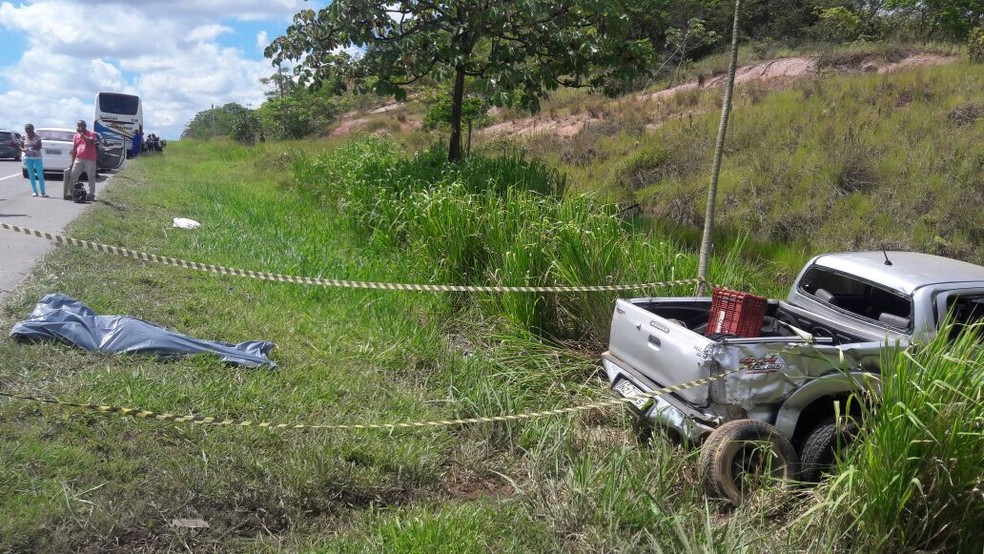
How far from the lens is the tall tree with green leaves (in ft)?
38.3

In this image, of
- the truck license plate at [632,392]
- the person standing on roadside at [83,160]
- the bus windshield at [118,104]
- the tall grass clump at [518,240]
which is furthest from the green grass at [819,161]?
the bus windshield at [118,104]

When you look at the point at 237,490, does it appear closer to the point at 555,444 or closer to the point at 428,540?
the point at 428,540

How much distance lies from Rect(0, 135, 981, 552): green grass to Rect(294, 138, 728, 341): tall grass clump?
27mm

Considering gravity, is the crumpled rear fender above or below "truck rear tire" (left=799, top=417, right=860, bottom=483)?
above

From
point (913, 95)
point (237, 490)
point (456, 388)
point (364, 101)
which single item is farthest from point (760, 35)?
point (237, 490)

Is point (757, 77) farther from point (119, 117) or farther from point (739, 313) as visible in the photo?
point (119, 117)

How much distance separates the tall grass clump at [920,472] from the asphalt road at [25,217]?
22.2ft

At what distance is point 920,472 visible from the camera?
3.77 meters

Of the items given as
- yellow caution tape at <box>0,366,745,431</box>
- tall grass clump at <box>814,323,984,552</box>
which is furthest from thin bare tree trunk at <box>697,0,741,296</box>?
tall grass clump at <box>814,323,984,552</box>

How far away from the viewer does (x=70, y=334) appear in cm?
592

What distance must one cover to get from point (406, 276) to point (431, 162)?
425 cm

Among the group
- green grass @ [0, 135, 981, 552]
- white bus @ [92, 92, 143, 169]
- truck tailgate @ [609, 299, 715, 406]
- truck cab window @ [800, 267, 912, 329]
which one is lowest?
green grass @ [0, 135, 981, 552]

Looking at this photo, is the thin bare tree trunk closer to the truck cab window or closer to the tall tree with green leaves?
the truck cab window

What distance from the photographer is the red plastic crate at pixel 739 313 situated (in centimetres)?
577
